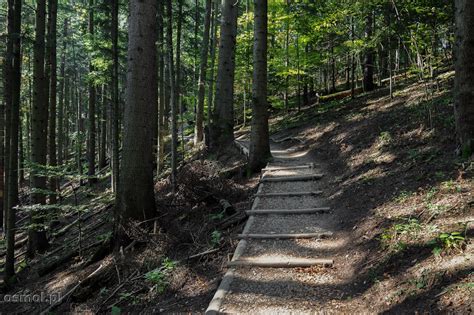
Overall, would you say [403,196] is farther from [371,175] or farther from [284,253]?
[284,253]

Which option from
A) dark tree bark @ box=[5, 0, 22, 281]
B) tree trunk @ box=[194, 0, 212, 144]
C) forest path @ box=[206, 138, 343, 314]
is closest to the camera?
forest path @ box=[206, 138, 343, 314]

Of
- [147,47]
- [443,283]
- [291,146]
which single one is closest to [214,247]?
[443,283]

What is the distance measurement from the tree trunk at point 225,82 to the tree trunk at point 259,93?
313 cm

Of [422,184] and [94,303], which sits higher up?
[422,184]

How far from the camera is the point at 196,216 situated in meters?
7.32

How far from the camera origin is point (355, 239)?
16.5 ft

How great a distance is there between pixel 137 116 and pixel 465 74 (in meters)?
5.49

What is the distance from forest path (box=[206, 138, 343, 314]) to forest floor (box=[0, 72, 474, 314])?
13 cm

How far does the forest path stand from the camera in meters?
3.96

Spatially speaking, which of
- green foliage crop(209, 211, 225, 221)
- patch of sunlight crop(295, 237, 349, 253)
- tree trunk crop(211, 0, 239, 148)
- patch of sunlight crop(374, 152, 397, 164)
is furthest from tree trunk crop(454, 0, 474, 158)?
tree trunk crop(211, 0, 239, 148)

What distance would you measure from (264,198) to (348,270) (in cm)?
309

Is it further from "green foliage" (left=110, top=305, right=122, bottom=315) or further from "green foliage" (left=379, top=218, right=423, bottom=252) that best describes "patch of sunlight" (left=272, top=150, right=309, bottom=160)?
"green foliage" (left=110, top=305, right=122, bottom=315)

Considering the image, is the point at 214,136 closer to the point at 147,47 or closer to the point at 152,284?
the point at 147,47

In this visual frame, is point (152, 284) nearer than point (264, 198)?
Yes
